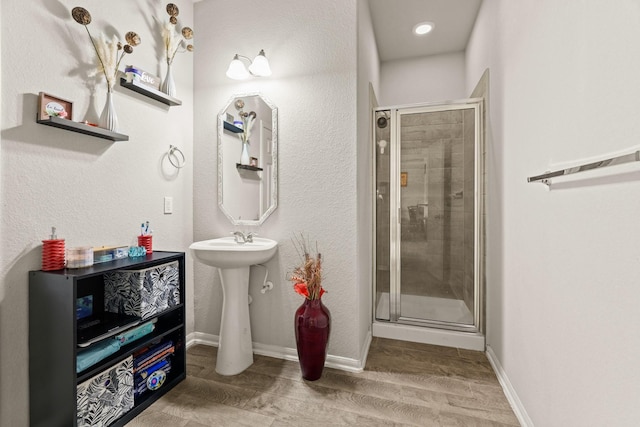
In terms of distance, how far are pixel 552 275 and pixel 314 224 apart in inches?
52.3

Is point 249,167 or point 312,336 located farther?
point 249,167

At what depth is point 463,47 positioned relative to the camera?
3.13 m

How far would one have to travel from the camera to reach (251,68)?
205 cm

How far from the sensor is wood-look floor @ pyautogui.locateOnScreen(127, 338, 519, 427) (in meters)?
1.50

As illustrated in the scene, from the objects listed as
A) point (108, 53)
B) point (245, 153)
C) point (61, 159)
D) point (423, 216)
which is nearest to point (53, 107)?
point (61, 159)

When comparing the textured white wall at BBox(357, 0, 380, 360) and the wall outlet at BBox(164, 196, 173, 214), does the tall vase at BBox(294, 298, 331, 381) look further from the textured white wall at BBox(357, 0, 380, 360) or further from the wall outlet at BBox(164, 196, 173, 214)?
the wall outlet at BBox(164, 196, 173, 214)

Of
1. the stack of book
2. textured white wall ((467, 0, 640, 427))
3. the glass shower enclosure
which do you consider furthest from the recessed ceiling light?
the stack of book

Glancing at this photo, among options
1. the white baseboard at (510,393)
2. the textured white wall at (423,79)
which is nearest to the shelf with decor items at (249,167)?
the textured white wall at (423,79)

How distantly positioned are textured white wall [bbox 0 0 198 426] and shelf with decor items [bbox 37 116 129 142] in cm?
5

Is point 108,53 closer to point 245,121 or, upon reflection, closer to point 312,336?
point 245,121

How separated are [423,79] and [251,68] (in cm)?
219

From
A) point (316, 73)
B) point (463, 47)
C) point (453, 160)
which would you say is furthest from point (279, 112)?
point (463, 47)

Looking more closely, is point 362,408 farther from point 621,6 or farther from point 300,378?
point 621,6

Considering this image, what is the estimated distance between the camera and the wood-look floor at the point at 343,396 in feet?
4.91
